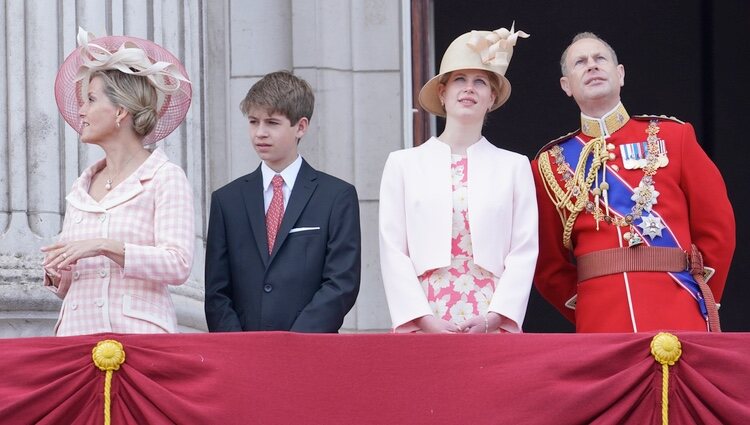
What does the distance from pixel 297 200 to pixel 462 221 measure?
595 millimetres

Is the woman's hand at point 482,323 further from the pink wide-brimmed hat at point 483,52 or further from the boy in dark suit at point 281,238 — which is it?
the pink wide-brimmed hat at point 483,52

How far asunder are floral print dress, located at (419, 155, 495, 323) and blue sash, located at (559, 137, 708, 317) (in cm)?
59

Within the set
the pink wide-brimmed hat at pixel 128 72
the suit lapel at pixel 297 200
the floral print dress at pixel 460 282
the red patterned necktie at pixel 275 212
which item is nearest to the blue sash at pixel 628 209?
the floral print dress at pixel 460 282

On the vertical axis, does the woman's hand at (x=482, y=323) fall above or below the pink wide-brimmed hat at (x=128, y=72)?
below

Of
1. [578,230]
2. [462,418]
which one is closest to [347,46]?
[578,230]

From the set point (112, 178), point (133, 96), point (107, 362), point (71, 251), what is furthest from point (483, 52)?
point (107, 362)

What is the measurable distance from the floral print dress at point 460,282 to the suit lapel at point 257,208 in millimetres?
577

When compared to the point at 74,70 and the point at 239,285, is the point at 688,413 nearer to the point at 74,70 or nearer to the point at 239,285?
the point at 239,285

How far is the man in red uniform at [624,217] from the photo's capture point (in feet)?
19.9

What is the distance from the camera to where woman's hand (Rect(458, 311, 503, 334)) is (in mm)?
5742

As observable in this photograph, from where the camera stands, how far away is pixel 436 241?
231 inches

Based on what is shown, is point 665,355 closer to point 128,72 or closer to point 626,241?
point 626,241

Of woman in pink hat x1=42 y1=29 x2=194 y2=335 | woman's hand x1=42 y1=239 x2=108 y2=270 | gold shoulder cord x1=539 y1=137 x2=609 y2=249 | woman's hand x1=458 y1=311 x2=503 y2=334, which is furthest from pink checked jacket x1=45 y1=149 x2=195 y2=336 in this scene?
gold shoulder cord x1=539 y1=137 x2=609 y2=249

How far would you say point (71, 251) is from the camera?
534 centimetres
